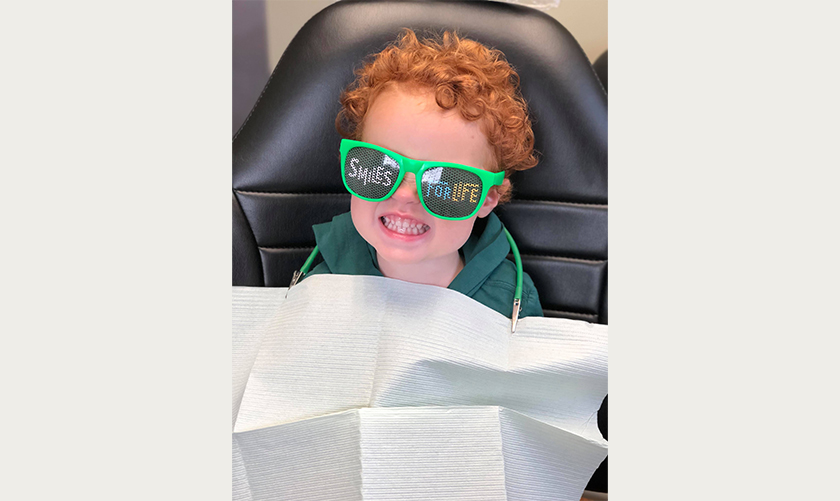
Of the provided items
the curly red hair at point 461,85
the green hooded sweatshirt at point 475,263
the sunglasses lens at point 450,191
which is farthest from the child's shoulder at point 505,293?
the sunglasses lens at point 450,191

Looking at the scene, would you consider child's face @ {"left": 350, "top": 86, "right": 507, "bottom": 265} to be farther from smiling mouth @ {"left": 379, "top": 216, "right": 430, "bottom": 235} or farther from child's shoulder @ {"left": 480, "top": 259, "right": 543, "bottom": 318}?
child's shoulder @ {"left": 480, "top": 259, "right": 543, "bottom": 318}

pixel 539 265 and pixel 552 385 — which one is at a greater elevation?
pixel 539 265

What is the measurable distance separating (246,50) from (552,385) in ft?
3.66

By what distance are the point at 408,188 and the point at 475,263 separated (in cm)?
26

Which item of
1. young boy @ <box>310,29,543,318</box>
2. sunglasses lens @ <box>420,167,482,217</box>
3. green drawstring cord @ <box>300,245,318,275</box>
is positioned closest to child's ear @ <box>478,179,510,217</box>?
young boy @ <box>310,29,543,318</box>

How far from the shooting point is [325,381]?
3.88ft

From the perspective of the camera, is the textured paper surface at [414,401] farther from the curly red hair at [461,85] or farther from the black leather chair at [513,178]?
the curly red hair at [461,85]

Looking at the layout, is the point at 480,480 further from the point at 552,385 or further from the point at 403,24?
the point at 403,24

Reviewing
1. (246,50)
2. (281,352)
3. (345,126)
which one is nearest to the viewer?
(281,352)

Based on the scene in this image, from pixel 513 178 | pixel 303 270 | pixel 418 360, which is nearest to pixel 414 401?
pixel 418 360

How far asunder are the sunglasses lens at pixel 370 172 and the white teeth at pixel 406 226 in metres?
0.07

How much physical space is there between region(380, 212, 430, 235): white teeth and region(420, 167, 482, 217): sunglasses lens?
2.7 inches

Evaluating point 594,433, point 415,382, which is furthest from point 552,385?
point 415,382

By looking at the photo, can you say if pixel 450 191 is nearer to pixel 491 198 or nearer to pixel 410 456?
pixel 491 198
